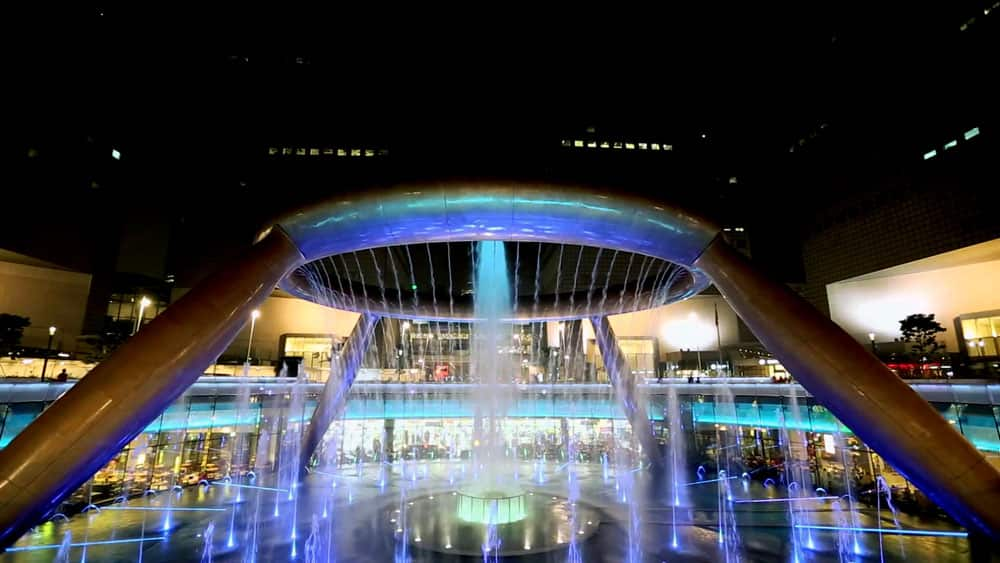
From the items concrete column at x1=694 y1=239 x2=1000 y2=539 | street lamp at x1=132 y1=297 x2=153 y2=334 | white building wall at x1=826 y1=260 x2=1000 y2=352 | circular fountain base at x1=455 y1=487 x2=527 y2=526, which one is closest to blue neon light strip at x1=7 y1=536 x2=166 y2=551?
circular fountain base at x1=455 y1=487 x2=527 y2=526

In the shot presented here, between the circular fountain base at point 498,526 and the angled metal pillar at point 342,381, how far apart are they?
426cm

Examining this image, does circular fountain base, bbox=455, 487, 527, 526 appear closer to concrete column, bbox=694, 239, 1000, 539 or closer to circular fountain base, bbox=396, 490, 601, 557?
circular fountain base, bbox=396, 490, 601, 557

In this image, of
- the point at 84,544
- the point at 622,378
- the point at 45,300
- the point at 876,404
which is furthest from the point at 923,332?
the point at 45,300

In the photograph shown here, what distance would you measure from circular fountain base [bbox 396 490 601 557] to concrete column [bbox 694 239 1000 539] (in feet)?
20.3

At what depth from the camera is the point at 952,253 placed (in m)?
30.6

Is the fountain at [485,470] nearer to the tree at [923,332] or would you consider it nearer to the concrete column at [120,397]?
the concrete column at [120,397]

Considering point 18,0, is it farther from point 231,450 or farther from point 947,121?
point 947,121

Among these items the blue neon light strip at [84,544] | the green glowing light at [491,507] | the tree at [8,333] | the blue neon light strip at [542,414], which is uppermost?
the tree at [8,333]

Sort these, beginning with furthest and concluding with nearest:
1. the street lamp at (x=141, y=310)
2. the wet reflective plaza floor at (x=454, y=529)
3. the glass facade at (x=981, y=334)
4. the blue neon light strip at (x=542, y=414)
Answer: the glass facade at (x=981, y=334) → the street lamp at (x=141, y=310) → the blue neon light strip at (x=542, y=414) → the wet reflective plaza floor at (x=454, y=529)

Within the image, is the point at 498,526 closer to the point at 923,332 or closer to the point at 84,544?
the point at 84,544

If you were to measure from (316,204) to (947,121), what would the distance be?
38804mm

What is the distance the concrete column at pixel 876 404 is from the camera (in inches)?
236

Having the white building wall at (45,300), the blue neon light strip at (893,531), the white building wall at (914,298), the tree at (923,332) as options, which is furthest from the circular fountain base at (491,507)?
the tree at (923,332)

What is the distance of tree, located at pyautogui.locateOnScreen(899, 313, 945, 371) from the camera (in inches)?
1308
